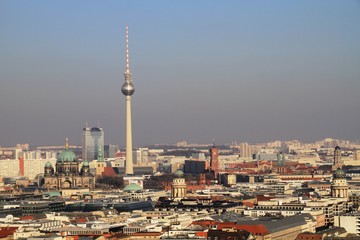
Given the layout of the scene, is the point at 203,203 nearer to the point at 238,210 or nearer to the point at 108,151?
the point at 238,210

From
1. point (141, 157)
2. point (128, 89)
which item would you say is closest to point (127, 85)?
point (128, 89)

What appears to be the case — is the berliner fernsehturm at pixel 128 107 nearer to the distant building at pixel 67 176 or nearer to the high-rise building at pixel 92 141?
the distant building at pixel 67 176

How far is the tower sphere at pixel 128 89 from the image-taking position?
104 m

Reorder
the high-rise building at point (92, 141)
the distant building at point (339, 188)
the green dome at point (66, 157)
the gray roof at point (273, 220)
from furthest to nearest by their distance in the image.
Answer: the high-rise building at point (92, 141) → the green dome at point (66, 157) → the distant building at point (339, 188) → the gray roof at point (273, 220)

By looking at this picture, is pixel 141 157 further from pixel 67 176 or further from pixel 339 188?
pixel 339 188

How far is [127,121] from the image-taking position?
10106 cm

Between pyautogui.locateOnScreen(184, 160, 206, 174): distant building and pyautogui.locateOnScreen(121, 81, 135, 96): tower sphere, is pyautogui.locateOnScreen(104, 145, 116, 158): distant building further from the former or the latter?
pyautogui.locateOnScreen(121, 81, 135, 96): tower sphere

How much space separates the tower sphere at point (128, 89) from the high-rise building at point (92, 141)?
43022 mm

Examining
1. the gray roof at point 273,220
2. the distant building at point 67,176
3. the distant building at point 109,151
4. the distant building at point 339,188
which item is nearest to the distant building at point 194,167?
the distant building at point 67,176

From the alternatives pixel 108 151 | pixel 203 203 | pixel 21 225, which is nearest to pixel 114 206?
pixel 203 203

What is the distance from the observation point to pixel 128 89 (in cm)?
10388

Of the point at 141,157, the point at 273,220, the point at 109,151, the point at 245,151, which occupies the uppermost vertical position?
the point at 245,151

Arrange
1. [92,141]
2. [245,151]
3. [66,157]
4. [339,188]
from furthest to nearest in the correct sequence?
1. [245,151]
2. [92,141]
3. [66,157]
4. [339,188]

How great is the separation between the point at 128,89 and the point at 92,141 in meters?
48.4
